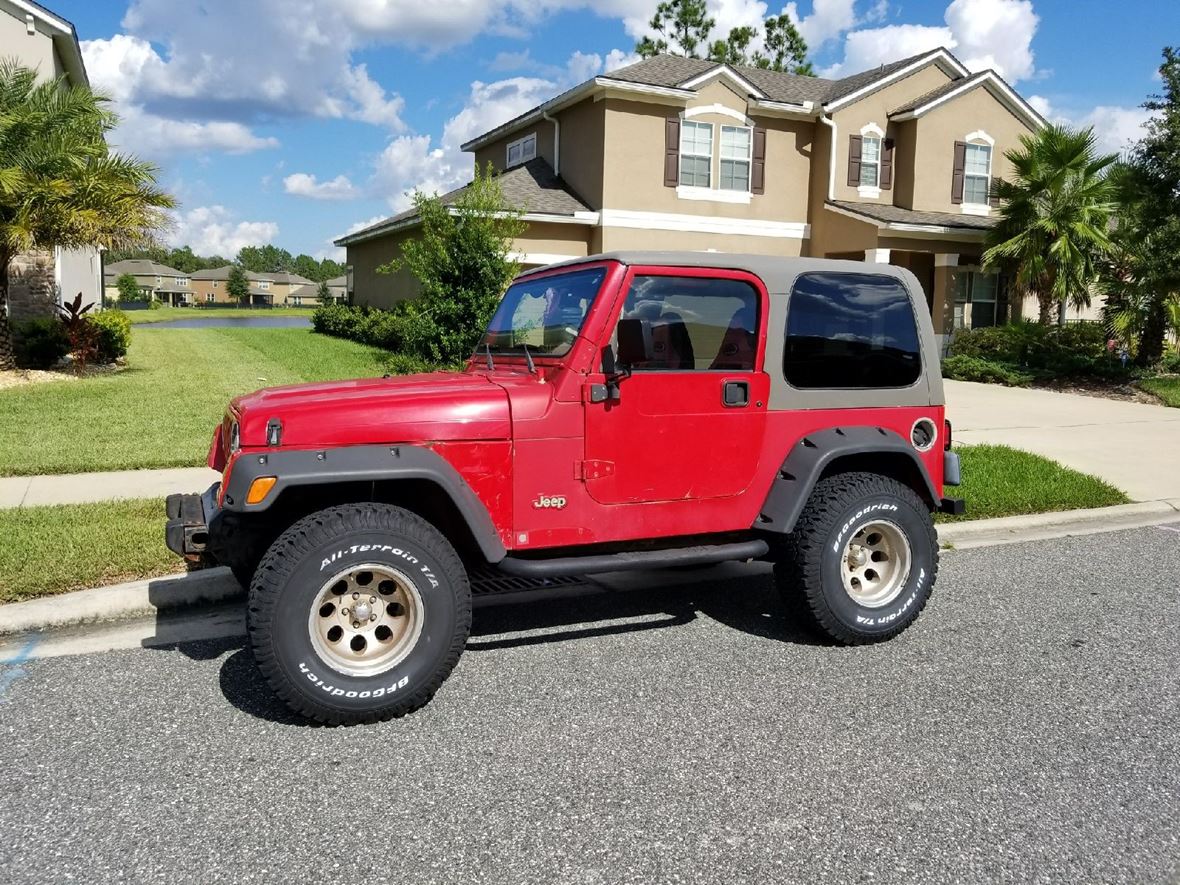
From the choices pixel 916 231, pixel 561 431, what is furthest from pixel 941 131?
pixel 561 431

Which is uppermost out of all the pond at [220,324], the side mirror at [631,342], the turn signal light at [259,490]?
the pond at [220,324]

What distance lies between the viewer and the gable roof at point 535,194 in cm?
2067

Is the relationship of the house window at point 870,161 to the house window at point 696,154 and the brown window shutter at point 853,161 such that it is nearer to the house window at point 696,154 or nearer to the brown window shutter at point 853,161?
the brown window shutter at point 853,161

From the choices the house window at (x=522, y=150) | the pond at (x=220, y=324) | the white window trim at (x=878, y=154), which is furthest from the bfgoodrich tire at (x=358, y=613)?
the pond at (x=220, y=324)

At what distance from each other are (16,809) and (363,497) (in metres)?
1.65

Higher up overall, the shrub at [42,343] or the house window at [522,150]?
the house window at [522,150]

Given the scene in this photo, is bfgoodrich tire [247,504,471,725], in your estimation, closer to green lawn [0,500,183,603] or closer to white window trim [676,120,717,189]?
green lawn [0,500,183,603]

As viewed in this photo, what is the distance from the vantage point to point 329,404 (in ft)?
12.9

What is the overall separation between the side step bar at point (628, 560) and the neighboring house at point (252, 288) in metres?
137

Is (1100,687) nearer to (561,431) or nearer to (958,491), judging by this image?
(561,431)

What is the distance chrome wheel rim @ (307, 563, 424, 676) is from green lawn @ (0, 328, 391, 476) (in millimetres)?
5425

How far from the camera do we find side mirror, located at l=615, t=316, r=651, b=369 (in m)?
4.09

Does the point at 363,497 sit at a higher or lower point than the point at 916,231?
lower

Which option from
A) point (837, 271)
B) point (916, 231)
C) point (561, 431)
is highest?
point (916, 231)
